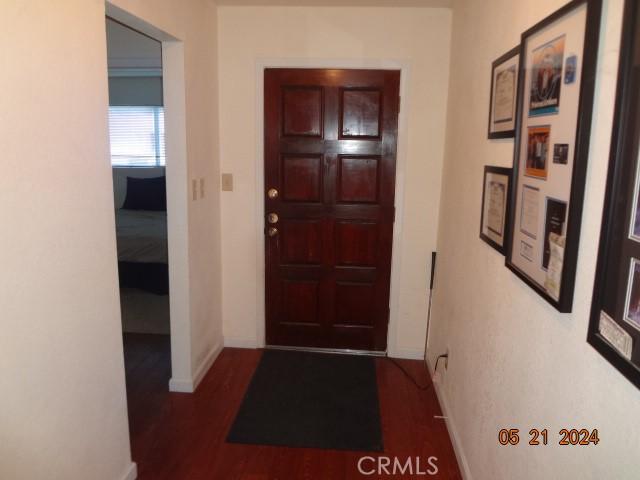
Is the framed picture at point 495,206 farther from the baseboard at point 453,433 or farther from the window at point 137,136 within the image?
the window at point 137,136

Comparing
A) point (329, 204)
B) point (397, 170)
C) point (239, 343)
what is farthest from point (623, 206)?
point (239, 343)

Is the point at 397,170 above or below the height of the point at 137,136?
below

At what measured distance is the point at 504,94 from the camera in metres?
1.83

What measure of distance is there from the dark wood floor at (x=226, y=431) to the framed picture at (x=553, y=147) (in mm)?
1323

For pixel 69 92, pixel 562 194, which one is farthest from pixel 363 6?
pixel 562 194

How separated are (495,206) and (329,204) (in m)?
1.58

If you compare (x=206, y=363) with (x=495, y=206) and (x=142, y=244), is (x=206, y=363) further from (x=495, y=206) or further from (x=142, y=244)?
(x=495, y=206)

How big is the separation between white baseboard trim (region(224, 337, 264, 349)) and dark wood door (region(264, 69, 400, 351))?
0.39 ft

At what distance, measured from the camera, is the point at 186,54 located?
8.67 ft

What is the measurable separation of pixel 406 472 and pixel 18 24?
2317mm

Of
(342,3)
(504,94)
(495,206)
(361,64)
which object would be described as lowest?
(495,206)

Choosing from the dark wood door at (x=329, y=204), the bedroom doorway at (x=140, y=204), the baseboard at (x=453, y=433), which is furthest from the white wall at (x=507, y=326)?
the bedroom doorway at (x=140, y=204)

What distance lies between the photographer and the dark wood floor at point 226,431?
2266 mm

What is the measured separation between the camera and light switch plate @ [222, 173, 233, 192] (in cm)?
333
